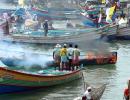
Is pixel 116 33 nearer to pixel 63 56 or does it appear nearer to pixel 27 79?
pixel 63 56

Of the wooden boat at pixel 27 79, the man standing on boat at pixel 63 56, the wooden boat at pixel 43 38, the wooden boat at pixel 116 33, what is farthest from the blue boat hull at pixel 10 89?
the wooden boat at pixel 116 33

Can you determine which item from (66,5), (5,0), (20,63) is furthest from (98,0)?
(20,63)

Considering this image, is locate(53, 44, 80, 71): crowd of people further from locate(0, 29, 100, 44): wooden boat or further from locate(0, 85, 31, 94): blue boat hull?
locate(0, 29, 100, 44): wooden boat

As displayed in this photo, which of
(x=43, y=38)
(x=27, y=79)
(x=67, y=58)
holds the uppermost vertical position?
(x=67, y=58)

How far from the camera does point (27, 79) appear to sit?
24.7 m

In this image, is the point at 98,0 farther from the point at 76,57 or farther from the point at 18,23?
the point at 76,57

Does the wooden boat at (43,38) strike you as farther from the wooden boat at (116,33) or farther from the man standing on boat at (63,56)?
the man standing on boat at (63,56)

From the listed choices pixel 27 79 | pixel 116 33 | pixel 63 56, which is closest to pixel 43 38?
pixel 116 33

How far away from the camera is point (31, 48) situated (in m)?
39.3

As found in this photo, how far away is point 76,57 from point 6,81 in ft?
18.4

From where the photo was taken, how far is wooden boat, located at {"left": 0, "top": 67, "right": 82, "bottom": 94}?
2400 centimetres

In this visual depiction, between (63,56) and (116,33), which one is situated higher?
(63,56)

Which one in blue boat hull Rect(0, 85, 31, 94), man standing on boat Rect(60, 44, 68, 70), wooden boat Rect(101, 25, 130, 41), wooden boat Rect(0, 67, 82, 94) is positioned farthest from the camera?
wooden boat Rect(101, 25, 130, 41)

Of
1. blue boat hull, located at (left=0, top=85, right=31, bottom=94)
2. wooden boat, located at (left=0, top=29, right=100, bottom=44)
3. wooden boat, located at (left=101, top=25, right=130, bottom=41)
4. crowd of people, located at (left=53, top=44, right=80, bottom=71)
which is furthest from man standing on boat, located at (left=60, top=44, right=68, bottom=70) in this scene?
wooden boat, located at (left=101, top=25, right=130, bottom=41)
